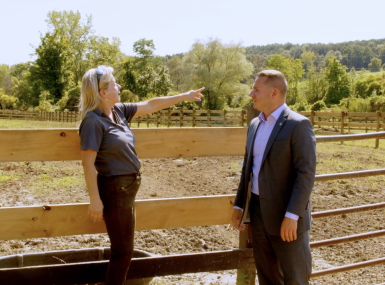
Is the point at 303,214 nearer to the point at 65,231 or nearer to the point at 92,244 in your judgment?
the point at 65,231

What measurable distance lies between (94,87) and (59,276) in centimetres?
124

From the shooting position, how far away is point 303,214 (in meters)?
2.33

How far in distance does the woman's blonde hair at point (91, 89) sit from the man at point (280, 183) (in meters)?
0.89

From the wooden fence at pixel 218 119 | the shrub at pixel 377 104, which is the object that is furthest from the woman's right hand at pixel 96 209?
the shrub at pixel 377 104

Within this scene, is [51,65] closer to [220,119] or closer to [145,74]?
[145,74]

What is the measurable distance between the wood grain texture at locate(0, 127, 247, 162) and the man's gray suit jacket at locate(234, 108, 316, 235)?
73 centimetres

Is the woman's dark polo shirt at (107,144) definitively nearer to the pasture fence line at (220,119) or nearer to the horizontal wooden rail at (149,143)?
the horizontal wooden rail at (149,143)

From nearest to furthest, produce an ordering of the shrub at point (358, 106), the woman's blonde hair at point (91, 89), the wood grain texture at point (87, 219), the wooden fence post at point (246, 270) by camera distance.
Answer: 1. the woman's blonde hair at point (91, 89)
2. the wood grain texture at point (87, 219)
3. the wooden fence post at point (246, 270)
4. the shrub at point (358, 106)

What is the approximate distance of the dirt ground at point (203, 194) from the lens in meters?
4.74

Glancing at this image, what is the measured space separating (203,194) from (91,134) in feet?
18.4

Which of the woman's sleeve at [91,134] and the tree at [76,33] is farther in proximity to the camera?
the tree at [76,33]

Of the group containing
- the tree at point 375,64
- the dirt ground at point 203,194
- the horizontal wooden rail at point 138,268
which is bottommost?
the dirt ground at point 203,194

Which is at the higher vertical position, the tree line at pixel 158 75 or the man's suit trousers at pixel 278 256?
the tree line at pixel 158 75

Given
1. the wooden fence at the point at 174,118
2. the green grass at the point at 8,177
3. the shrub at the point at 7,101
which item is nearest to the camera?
the green grass at the point at 8,177
